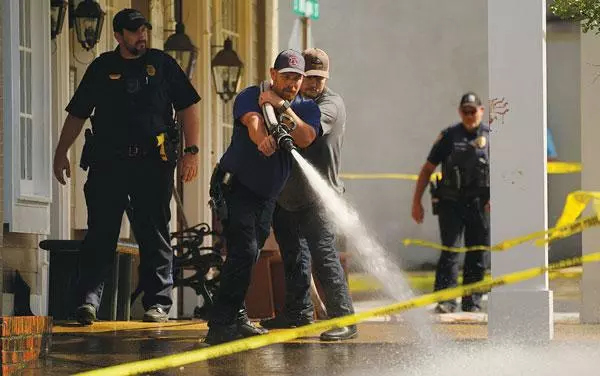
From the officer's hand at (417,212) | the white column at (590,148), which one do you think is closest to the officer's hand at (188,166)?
the white column at (590,148)

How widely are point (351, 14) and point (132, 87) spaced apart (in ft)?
65.6

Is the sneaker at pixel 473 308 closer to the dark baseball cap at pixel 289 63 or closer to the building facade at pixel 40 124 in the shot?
the building facade at pixel 40 124

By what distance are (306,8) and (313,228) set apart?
32.1 ft

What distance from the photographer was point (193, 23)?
1675 cm

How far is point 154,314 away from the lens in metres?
12.4

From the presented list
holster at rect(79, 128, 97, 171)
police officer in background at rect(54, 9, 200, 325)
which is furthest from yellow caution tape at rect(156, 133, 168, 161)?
holster at rect(79, 128, 97, 171)

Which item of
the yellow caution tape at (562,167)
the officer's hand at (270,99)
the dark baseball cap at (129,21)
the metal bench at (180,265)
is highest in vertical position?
the dark baseball cap at (129,21)

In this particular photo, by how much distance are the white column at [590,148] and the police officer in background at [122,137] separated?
293 centimetres

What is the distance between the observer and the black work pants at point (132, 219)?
475 inches

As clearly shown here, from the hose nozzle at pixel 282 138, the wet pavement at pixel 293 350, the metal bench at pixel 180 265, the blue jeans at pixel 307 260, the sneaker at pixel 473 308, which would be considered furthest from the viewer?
the sneaker at pixel 473 308

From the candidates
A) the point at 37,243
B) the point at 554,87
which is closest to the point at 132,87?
the point at 37,243

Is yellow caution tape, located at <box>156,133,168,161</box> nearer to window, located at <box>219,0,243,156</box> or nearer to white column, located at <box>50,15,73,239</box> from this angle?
white column, located at <box>50,15,73,239</box>

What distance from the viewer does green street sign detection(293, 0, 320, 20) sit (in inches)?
813

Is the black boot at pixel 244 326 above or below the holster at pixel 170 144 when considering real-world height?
below
